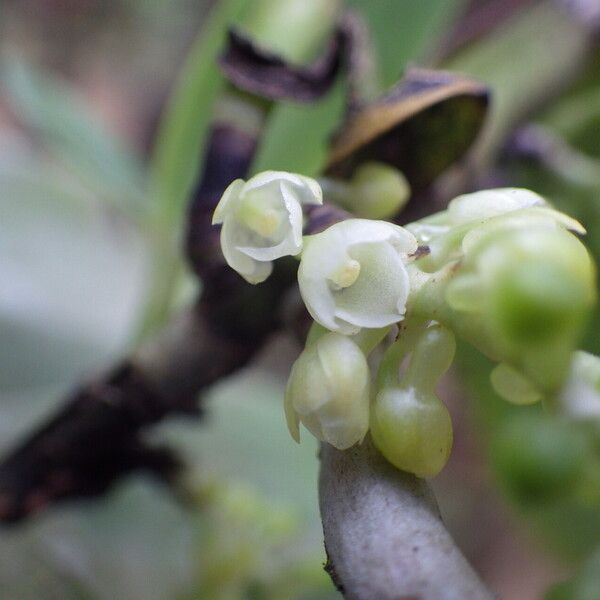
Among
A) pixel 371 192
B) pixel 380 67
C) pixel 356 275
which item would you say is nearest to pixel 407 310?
pixel 356 275

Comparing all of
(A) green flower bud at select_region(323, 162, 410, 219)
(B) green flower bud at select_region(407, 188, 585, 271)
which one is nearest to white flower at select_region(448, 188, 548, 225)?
(B) green flower bud at select_region(407, 188, 585, 271)

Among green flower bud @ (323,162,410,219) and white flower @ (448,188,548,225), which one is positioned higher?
white flower @ (448,188,548,225)

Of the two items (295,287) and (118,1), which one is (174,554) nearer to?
(295,287)

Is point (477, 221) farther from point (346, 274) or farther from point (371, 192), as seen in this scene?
point (371, 192)

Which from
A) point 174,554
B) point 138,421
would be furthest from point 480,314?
point 174,554

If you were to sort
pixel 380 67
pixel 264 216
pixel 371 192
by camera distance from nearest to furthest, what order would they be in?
1. pixel 264 216
2. pixel 371 192
3. pixel 380 67

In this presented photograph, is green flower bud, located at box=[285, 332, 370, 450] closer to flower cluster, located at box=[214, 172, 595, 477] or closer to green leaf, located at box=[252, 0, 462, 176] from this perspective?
flower cluster, located at box=[214, 172, 595, 477]

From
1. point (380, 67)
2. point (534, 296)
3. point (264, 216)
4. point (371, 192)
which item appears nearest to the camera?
point (534, 296)
